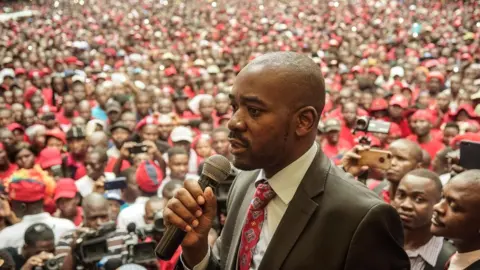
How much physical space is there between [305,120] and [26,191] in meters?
3.79

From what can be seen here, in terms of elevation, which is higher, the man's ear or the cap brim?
the man's ear

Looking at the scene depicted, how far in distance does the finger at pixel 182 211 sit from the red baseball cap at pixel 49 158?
4.80m

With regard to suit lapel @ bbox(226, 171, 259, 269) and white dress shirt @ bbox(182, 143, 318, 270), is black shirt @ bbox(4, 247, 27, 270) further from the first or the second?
white dress shirt @ bbox(182, 143, 318, 270)

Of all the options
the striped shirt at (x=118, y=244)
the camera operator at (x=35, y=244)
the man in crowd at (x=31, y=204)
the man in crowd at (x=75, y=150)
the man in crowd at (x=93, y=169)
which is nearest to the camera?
the striped shirt at (x=118, y=244)

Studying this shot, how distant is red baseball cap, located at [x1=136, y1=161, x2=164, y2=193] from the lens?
5344 millimetres

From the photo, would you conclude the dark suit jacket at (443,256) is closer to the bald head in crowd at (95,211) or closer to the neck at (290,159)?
the neck at (290,159)

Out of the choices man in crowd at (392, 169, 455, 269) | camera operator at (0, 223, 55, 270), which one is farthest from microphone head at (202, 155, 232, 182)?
camera operator at (0, 223, 55, 270)

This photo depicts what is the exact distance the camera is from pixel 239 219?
6.15ft

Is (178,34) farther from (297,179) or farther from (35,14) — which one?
(297,179)

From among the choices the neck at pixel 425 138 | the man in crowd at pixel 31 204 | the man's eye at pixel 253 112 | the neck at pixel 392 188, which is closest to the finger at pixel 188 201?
the man's eye at pixel 253 112

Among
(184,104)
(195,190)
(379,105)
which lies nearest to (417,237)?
(195,190)

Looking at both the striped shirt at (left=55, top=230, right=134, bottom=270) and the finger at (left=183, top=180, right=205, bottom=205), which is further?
the striped shirt at (left=55, top=230, right=134, bottom=270)

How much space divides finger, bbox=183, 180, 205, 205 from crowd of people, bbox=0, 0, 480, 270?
4.93 feet

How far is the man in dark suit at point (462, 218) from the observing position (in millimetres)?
2539
